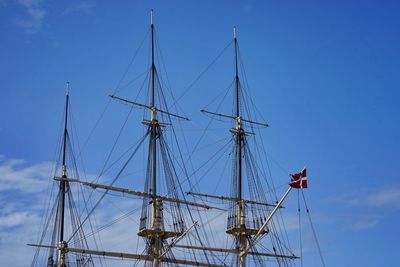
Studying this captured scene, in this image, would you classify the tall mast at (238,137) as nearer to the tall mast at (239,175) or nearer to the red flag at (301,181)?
the tall mast at (239,175)

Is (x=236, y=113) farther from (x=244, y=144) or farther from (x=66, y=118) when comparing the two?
(x=66, y=118)

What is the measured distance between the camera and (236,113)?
122 m

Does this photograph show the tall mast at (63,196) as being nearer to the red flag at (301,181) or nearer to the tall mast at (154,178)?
the tall mast at (154,178)

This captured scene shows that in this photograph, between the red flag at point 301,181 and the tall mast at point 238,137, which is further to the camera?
the tall mast at point 238,137

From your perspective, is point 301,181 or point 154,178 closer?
point 301,181

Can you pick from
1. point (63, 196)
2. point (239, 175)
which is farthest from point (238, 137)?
point (63, 196)

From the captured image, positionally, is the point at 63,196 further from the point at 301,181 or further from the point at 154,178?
the point at 301,181

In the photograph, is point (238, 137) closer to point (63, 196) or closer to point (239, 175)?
point (239, 175)

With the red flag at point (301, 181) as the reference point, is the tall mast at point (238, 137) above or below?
above

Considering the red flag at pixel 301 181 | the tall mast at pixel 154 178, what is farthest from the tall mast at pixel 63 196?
the red flag at pixel 301 181

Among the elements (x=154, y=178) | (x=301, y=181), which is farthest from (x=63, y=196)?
(x=301, y=181)

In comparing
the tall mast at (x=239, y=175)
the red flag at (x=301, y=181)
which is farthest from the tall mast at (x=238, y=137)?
the red flag at (x=301, y=181)

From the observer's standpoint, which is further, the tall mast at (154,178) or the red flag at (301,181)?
the tall mast at (154,178)

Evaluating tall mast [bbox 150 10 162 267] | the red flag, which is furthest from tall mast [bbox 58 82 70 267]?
the red flag
